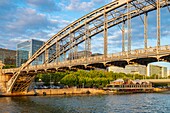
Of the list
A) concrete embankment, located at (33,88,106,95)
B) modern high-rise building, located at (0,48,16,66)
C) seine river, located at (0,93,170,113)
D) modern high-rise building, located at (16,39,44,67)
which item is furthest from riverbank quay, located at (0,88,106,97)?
modern high-rise building, located at (0,48,16,66)

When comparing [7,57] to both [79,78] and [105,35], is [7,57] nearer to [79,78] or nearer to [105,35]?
[79,78]

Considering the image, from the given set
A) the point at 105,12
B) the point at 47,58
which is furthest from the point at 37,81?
the point at 105,12

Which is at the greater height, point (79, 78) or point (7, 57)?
point (7, 57)

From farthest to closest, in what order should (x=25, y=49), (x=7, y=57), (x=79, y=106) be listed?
(x=7, y=57) → (x=25, y=49) → (x=79, y=106)

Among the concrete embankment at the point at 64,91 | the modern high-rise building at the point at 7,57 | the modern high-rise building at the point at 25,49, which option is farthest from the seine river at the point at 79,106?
the modern high-rise building at the point at 7,57

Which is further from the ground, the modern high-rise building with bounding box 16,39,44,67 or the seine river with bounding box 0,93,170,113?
the modern high-rise building with bounding box 16,39,44,67

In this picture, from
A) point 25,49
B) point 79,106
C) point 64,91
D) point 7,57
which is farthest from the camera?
point 7,57

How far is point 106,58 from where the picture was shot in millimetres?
39406

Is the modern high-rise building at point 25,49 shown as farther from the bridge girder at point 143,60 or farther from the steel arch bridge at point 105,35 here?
the bridge girder at point 143,60

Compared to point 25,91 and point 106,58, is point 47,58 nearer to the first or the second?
point 106,58

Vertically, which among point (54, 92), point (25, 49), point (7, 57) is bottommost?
point (54, 92)

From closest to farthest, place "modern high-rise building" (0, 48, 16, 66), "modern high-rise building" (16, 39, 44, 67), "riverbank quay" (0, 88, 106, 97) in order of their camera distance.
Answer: "riverbank quay" (0, 88, 106, 97) < "modern high-rise building" (16, 39, 44, 67) < "modern high-rise building" (0, 48, 16, 66)

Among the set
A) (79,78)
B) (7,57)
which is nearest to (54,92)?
(79,78)

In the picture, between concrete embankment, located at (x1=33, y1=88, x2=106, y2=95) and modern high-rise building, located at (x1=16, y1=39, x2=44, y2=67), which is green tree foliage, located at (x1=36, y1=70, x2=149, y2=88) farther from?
modern high-rise building, located at (x1=16, y1=39, x2=44, y2=67)
